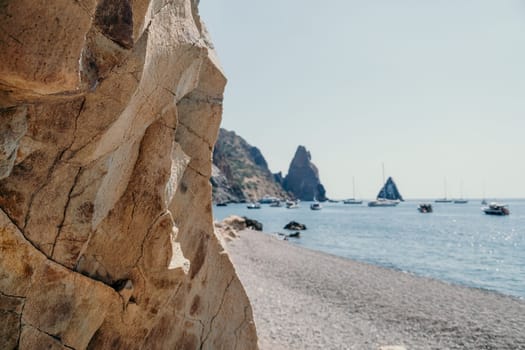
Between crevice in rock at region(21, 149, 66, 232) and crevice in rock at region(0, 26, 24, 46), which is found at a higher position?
crevice in rock at region(0, 26, 24, 46)

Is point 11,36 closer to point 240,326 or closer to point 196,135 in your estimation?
point 196,135

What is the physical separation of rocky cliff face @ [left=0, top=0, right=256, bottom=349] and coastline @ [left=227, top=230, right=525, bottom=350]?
6345mm

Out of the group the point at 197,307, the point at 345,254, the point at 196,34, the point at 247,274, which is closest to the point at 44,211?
the point at 196,34

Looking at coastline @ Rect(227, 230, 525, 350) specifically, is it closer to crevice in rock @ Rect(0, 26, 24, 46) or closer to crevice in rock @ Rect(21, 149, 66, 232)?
crevice in rock @ Rect(21, 149, 66, 232)

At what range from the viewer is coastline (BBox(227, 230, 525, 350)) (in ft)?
37.9

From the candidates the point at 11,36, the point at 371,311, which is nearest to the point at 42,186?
the point at 11,36

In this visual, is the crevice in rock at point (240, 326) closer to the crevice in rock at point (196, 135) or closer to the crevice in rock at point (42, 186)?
the crevice in rock at point (196, 135)

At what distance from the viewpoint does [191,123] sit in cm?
559

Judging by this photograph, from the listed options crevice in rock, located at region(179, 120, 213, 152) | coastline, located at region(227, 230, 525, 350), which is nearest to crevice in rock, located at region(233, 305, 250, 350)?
crevice in rock, located at region(179, 120, 213, 152)

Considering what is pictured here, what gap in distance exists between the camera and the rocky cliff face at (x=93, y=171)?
234 cm

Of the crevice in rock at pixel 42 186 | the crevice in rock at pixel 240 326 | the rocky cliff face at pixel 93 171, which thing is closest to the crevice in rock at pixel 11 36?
the rocky cliff face at pixel 93 171

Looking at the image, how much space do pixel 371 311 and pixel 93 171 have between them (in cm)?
1431

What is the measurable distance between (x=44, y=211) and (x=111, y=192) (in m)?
0.73

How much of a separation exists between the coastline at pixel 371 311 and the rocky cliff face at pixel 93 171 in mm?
6345
